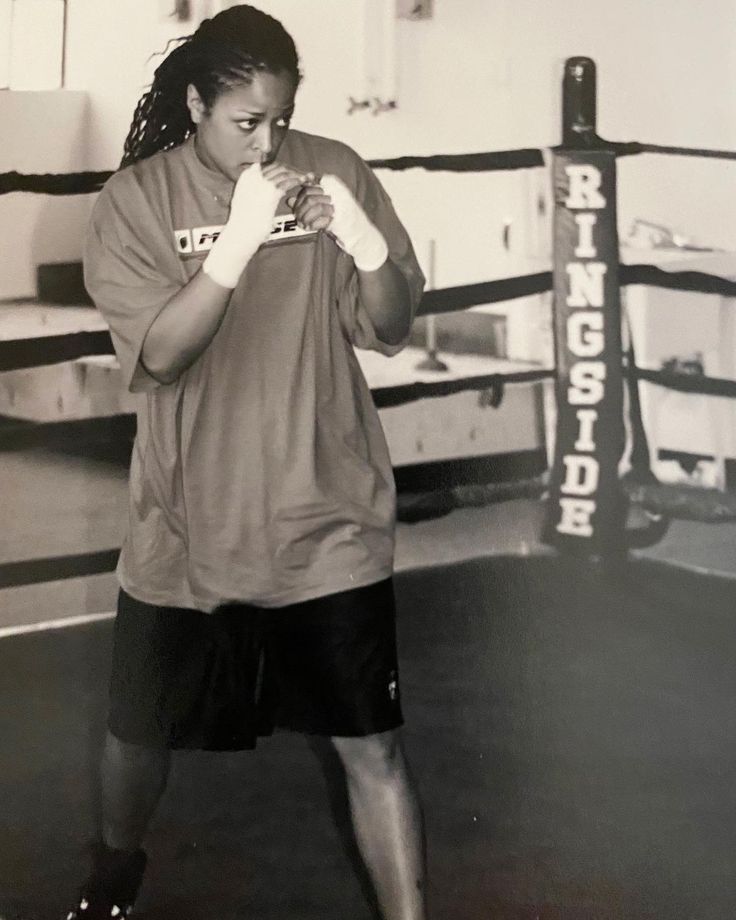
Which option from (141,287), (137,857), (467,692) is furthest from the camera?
(467,692)

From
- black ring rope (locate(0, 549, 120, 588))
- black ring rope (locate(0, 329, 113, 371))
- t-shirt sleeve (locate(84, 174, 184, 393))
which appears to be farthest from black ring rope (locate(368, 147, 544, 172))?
black ring rope (locate(0, 549, 120, 588))

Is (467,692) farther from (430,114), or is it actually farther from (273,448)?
(430,114)

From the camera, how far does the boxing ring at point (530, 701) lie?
5.47 ft

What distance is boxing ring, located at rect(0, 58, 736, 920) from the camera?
1.67 m

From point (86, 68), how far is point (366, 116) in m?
0.40

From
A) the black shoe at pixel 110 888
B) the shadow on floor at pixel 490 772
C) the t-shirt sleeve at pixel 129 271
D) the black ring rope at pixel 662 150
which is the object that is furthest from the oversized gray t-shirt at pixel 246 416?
the black ring rope at pixel 662 150

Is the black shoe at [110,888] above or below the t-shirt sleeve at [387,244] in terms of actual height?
below

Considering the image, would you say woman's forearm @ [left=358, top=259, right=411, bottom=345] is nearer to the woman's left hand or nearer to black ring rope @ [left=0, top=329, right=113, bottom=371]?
the woman's left hand

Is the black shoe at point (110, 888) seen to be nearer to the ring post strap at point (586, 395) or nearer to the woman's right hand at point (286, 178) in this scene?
the ring post strap at point (586, 395)

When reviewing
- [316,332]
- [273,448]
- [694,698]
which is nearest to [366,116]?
[316,332]

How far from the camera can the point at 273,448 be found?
153cm

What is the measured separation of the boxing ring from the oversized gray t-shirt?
0.16 m

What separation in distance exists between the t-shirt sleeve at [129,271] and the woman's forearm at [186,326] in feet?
0.06

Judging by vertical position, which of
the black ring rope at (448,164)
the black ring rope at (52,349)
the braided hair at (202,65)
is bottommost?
the black ring rope at (52,349)
